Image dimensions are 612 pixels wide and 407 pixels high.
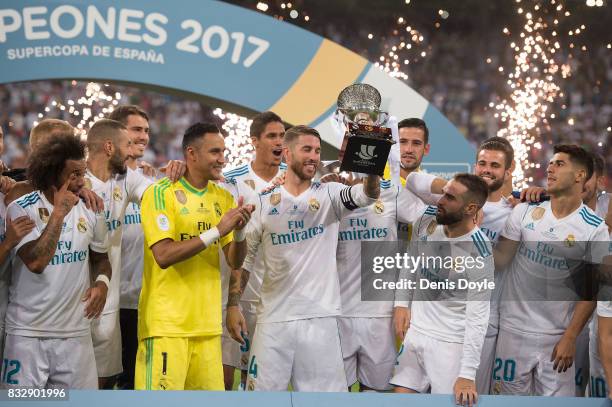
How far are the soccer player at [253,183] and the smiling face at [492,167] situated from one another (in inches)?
52.2

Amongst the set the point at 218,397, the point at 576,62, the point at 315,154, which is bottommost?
the point at 218,397

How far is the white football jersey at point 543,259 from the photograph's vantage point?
5293mm

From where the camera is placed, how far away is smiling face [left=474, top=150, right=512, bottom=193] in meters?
5.57

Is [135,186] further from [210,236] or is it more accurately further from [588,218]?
[588,218]

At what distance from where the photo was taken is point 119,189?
540cm

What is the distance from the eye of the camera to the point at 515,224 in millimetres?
5414

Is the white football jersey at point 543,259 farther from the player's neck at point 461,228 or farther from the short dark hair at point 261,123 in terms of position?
the short dark hair at point 261,123

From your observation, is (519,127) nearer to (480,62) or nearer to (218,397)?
(480,62)

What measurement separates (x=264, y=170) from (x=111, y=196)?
40.9 inches

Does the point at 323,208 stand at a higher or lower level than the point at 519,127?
lower

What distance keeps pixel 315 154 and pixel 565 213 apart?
1.63 meters

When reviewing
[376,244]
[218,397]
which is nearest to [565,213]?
[376,244]

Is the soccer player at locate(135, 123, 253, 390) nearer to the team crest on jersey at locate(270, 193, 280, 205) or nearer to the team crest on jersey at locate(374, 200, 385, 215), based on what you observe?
the team crest on jersey at locate(270, 193, 280, 205)

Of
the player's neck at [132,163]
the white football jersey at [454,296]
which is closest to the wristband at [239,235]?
the white football jersey at [454,296]
